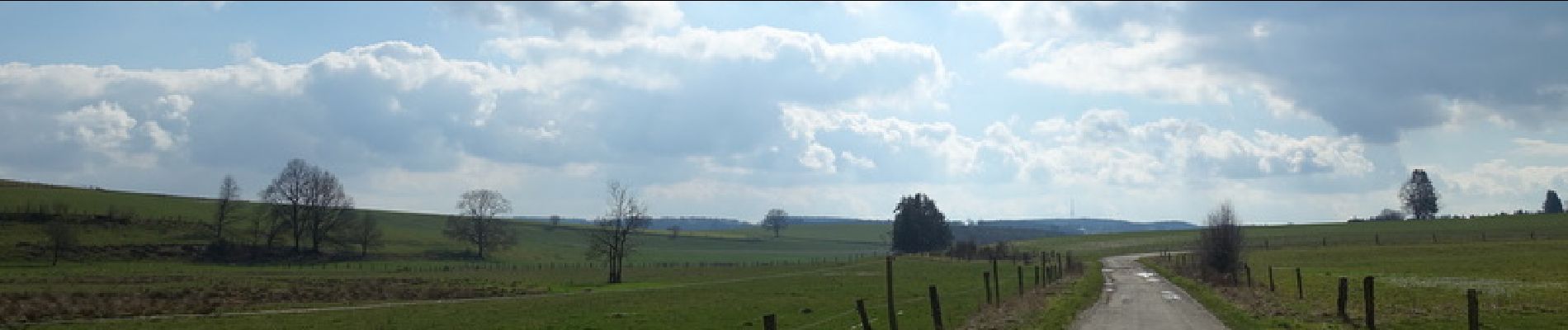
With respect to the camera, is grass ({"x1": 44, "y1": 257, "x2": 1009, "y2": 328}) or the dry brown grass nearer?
grass ({"x1": 44, "y1": 257, "x2": 1009, "y2": 328})

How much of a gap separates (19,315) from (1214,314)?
44123 millimetres

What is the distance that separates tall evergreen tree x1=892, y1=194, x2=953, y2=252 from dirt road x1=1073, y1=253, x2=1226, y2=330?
304 ft

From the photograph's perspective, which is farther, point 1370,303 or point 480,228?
point 480,228

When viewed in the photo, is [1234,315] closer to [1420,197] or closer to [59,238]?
[59,238]

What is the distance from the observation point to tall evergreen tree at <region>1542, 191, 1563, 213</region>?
19270 centimetres

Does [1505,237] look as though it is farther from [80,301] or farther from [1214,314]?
[80,301]

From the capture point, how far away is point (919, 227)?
14500cm

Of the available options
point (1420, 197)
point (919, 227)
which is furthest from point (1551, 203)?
point (919, 227)

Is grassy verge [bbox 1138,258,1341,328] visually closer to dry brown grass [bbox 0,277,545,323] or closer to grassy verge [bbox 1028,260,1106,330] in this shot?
grassy verge [bbox 1028,260,1106,330]

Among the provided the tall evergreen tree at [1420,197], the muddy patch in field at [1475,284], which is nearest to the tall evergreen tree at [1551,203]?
the tall evergreen tree at [1420,197]

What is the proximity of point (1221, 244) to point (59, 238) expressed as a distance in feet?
339

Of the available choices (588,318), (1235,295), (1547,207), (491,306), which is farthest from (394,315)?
(1547,207)

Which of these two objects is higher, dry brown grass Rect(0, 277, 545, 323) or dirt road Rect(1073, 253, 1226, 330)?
dirt road Rect(1073, 253, 1226, 330)

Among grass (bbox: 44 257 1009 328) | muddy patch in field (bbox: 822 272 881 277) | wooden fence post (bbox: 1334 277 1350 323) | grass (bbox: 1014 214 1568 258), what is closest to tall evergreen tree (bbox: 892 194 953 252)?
grass (bbox: 1014 214 1568 258)
